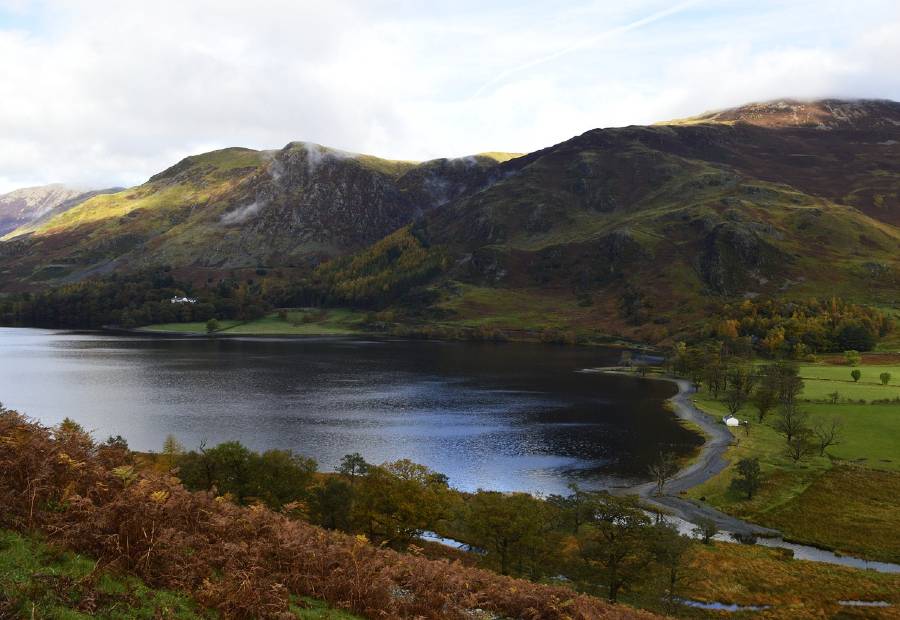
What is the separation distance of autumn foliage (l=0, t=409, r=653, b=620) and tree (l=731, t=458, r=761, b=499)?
2799 inches

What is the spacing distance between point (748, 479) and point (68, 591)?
8924 centimetres

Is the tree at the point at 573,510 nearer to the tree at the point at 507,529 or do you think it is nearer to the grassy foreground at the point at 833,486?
the tree at the point at 507,529

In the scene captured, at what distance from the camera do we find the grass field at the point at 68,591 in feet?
42.0

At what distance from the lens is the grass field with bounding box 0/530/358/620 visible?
12.8 metres

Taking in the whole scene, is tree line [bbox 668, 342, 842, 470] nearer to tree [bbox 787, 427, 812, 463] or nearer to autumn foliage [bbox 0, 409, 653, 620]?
tree [bbox 787, 427, 812, 463]

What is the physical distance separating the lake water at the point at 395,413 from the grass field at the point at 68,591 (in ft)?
253

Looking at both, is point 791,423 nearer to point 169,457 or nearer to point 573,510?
point 573,510

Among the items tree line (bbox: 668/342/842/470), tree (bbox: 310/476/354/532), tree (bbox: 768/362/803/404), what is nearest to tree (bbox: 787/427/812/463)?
tree line (bbox: 668/342/842/470)

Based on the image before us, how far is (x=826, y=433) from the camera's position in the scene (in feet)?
351

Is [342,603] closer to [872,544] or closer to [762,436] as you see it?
[872,544]

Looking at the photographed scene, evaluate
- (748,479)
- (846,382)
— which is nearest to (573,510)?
(748,479)

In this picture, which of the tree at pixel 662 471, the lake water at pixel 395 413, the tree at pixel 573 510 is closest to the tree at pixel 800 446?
the lake water at pixel 395 413

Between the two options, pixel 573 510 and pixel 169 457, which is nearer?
pixel 573 510

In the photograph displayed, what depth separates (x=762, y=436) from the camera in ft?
376
